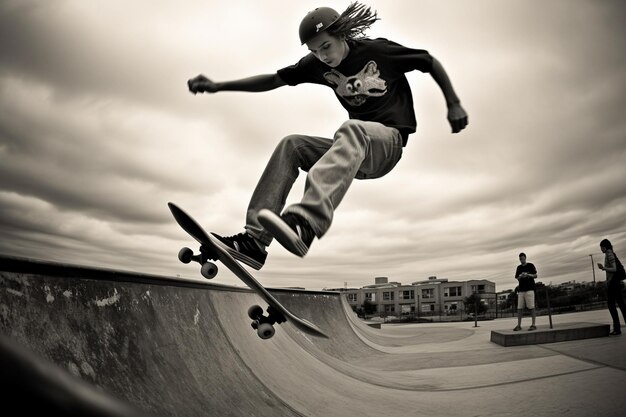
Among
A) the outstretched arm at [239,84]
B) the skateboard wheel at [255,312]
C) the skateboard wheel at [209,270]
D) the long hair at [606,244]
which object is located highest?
the outstretched arm at [239,84]

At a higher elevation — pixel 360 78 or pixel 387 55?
pixel 387 55

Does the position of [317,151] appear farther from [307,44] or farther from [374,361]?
[374,361]

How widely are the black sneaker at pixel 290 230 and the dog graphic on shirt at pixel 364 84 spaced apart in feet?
4.18

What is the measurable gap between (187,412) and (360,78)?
258 cm

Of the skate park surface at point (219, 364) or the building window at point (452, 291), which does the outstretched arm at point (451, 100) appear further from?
the building window at point (452, 291)

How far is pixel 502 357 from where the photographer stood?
6055mm

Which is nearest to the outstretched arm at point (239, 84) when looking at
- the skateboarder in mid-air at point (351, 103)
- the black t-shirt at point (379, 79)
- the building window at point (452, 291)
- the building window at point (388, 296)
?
the skateboarder in mid-air at point (351, 103)

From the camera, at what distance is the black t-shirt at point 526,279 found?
8.31m

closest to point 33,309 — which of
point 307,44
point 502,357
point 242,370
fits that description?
point 242,370

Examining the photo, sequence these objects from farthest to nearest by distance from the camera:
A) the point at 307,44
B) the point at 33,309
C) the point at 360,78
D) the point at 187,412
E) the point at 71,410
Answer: the point at 360,78 < the point at 307,44 < the point at 187,412 < the point at 33,309 < the point at 71,410

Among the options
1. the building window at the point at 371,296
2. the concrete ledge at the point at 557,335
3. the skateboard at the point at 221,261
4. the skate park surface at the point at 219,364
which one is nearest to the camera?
the skate park surface at the point at 219,364

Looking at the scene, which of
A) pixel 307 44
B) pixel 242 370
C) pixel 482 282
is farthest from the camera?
pixel 482 282

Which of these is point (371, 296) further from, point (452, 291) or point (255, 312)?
point (255, 312)

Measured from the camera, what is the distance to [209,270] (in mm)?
2877
